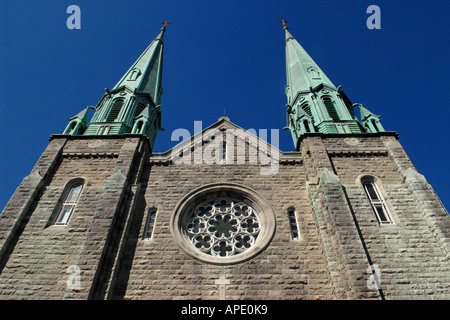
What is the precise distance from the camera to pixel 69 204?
39.0ft

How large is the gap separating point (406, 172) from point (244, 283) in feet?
23.2

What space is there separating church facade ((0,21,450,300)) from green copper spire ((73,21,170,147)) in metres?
0.58

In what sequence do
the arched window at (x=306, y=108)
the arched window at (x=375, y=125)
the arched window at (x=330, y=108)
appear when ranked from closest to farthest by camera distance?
the arched window at (x=375, y=125)
the arched window at (x=330, y=108)
the arched window at (x=306, y=108)

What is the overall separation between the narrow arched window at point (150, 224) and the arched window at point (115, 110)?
23.5ft

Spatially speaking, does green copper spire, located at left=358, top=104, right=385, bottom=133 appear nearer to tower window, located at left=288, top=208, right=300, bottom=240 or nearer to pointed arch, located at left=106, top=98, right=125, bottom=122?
tower window, located at left=288, top=208, right=300, bottom=240

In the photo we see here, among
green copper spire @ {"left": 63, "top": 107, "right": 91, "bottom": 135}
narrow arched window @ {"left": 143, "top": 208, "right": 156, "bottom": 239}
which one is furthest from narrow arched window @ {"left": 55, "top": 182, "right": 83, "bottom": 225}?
green copper spire @ {"left": 63, "top": 107, "right": 91, "bottom": 135}

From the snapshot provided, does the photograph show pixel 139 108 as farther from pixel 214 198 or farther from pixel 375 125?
pixel 375 125

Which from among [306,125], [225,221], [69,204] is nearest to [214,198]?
[225,221]

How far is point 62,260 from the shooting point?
32.5ft

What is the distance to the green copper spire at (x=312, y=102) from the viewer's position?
16.2 metres

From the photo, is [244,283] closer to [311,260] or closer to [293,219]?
[311,260]

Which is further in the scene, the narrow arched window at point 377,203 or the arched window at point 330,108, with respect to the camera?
the arched window at point 330,108

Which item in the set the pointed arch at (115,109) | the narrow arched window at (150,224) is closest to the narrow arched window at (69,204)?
the narrow arched window at (150,224)

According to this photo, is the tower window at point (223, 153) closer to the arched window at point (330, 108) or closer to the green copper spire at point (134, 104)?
the green copper spire at point (134, 104)
